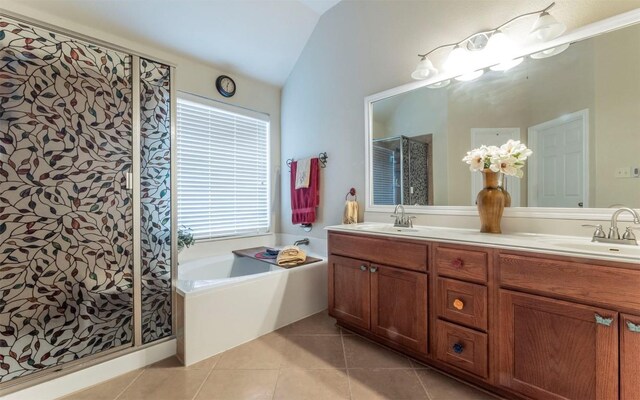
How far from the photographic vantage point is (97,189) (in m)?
1.77

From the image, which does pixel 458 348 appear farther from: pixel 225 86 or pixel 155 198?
pixel 225 86

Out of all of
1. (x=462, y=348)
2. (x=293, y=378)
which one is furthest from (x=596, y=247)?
(x=293, y=378)

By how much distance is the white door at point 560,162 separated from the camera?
154cm

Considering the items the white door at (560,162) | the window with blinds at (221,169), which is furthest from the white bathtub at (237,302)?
the white door at (560,162)

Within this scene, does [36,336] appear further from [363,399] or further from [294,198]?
[294,198]

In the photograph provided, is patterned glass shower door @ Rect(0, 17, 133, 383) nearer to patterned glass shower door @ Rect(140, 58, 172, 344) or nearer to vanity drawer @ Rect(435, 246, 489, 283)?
patterned glass shower door @ Rect(140, 58, 172, 344)

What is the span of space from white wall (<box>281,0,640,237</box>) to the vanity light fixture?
83 mm

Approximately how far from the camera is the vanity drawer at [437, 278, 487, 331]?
145 cm

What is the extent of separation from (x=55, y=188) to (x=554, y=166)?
9.99 ft

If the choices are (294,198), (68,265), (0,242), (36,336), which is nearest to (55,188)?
(0,242)

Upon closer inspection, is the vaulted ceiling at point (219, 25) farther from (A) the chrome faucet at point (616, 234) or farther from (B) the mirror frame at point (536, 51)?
(A) the chrome faucet at point (616, 234)

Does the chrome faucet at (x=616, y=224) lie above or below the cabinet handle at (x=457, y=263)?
above

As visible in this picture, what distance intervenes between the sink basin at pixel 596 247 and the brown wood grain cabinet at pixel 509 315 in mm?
84

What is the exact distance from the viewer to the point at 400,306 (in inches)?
71.0
